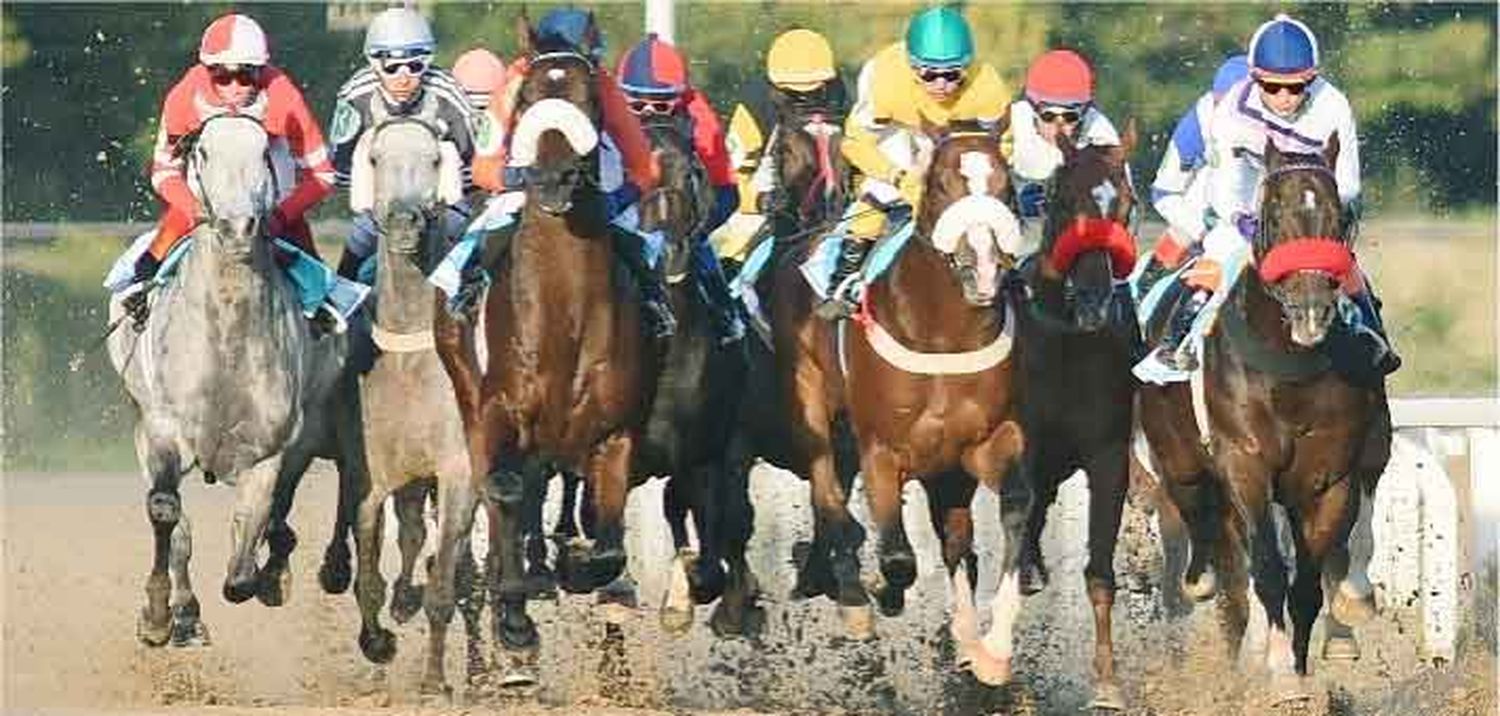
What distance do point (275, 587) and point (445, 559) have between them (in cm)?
98

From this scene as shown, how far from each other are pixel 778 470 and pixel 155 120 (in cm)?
617

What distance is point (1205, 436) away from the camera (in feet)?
40.9

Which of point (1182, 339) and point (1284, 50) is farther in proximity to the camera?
point (1182, 339)

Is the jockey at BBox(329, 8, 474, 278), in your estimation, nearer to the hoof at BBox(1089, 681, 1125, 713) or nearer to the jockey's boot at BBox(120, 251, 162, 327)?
the jockey's boot at BBox(120, 251, 162, 327)

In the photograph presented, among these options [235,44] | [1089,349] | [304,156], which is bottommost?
[1089,349]

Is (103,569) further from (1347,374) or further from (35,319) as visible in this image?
(1347,374)

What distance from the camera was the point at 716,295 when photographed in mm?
13125

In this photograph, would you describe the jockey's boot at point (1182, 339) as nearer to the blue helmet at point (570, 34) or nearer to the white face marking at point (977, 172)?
the white face marking at point (977, 172)

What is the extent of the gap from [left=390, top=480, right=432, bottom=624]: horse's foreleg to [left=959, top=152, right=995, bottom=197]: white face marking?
2.64 meters

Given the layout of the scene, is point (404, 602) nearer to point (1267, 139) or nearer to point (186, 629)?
point (186, 629)

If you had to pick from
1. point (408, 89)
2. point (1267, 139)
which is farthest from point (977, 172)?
point (408, 89)

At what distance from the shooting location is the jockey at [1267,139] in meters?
12.2

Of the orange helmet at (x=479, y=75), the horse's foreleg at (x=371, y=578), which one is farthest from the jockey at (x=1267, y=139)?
the orange helmet at (x=479, y=75)

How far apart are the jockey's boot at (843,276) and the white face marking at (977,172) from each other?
0.89 meters
